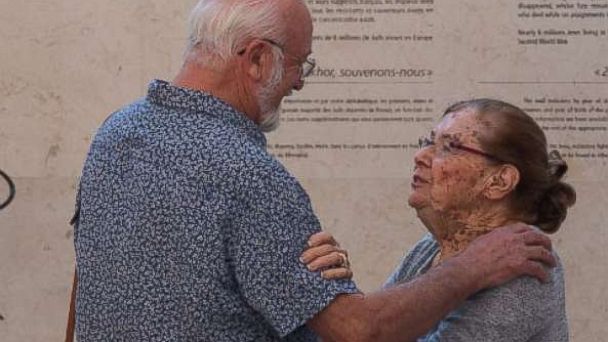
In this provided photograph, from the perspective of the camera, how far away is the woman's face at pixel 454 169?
2.53 m

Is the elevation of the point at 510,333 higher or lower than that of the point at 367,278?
higher

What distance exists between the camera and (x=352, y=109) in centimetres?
465

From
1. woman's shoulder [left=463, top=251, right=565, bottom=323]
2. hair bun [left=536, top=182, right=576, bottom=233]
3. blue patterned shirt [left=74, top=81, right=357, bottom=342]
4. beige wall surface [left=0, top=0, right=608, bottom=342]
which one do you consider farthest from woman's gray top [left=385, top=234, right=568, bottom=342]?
beige wall surface [left=0, top=0, right=608, bottom=342]

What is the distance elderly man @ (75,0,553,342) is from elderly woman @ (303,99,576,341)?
2.7 inches

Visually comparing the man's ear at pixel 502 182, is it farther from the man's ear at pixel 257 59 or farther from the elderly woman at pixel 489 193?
the man's ear at pixel 257 59

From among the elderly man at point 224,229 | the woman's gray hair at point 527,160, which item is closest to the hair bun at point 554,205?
the woman's gray hair at point 527,160

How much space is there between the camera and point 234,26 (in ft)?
7.72

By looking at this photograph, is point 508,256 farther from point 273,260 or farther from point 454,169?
point 273,260

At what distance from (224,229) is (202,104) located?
257 millimetres

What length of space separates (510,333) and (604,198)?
2413 millimetres

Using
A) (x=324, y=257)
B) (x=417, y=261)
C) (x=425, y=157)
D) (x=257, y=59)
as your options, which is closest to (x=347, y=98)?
(x=417, y=261)

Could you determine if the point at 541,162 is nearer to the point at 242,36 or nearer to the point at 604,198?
the point at 242,36

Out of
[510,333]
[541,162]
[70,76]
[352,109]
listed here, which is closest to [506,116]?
[541,162]

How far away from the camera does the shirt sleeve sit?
7.33 ft
